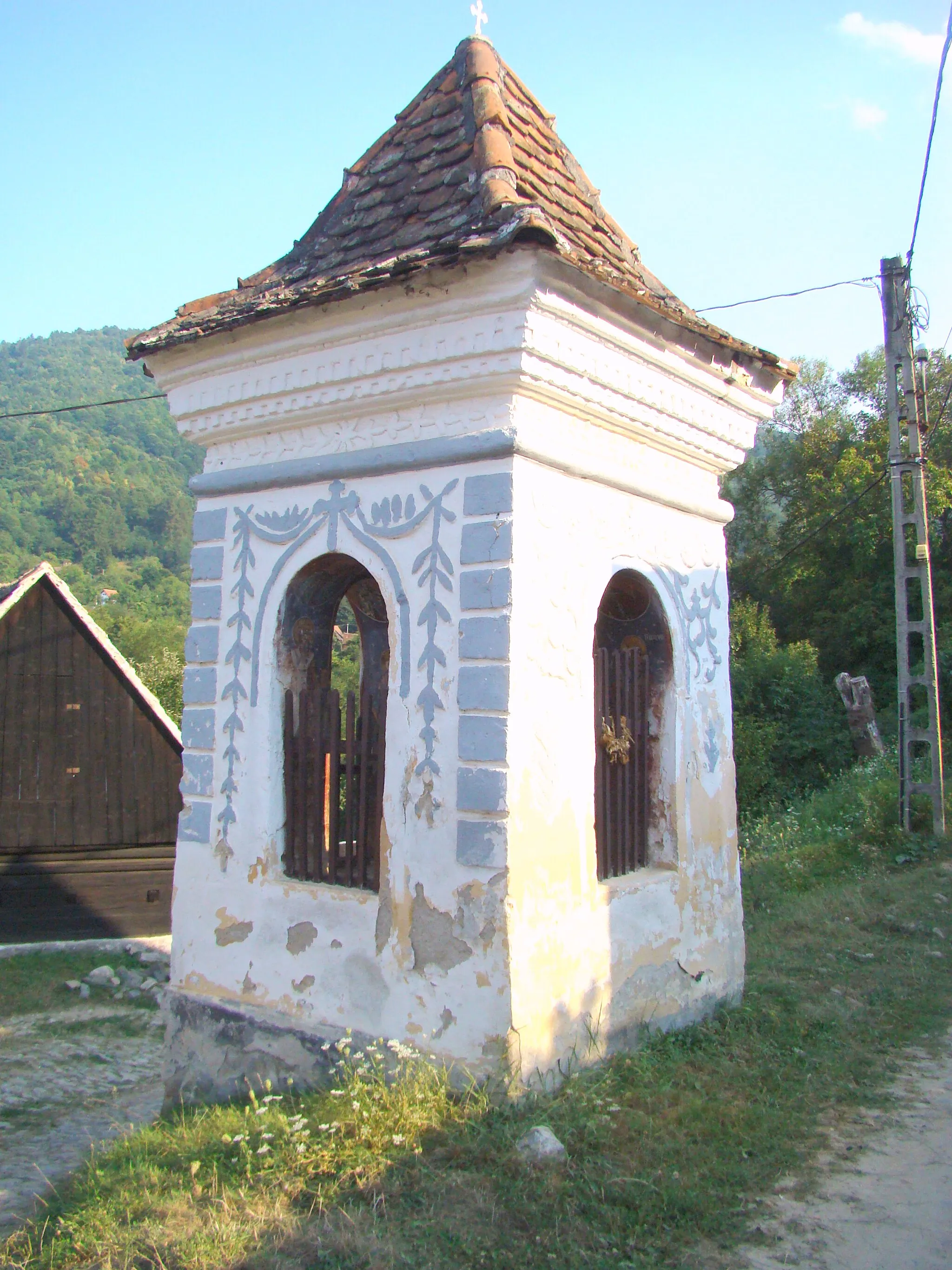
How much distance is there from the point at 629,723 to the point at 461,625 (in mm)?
1255

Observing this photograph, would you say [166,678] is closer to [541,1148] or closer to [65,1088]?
[65,1088]

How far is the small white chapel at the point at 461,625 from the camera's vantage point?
13.5 ft

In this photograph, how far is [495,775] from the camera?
160 inches

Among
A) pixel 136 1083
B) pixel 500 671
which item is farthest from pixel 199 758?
pixel 136 1083

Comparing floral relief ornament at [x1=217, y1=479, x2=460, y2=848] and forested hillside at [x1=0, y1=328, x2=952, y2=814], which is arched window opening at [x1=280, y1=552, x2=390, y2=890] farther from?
forested hillside at [x1=0, y1=328, x2=952, y2=814]

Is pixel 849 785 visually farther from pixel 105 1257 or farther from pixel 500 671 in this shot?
pixel 105 1257

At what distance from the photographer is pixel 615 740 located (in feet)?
15.9

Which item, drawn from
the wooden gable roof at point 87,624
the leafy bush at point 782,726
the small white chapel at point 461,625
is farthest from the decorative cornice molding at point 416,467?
the leafy bush at point 782,726

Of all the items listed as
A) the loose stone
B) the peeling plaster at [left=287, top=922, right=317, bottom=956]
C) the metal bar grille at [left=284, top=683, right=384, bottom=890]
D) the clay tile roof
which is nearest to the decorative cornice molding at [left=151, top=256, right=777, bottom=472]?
the clay tile roof

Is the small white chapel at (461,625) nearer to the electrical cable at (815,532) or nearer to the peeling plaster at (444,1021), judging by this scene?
the peeling plaster at (444,1021)

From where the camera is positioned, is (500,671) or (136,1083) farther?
(136,1083)

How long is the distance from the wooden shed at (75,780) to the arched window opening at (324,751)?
7012 mm

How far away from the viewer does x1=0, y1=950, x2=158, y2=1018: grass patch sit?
879cm

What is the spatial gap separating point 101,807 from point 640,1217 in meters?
9.25
